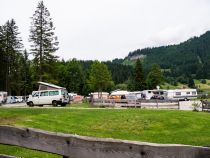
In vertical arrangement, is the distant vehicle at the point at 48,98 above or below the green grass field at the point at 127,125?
above

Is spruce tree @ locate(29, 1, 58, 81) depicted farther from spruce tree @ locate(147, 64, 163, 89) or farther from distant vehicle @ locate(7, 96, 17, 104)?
spruce tree @ locate(147, 64, 163, 89)

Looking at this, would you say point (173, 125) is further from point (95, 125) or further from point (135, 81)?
point (135, 81)

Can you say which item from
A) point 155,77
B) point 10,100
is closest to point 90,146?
point 10,100

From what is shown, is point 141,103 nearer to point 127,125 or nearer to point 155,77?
point 127,125

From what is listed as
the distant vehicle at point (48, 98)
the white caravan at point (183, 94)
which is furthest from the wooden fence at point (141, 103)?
the white caravan at point (183, 94)

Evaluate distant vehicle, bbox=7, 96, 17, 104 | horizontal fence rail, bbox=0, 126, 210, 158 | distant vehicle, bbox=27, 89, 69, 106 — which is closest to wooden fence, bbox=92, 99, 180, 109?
distant vehicle, bbox=27, 89, 69, 106

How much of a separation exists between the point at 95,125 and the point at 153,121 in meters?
4.17

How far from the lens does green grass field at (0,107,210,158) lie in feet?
70.2

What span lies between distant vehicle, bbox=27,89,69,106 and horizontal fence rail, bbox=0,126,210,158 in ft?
129

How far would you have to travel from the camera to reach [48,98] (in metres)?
45.2

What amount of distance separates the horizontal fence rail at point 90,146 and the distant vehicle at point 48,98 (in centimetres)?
3933

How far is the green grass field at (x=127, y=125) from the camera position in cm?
2139

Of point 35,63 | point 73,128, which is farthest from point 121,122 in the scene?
point 35,63

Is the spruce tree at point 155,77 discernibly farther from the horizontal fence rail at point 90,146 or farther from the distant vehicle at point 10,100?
the horizontal fence rail at point 90,146
